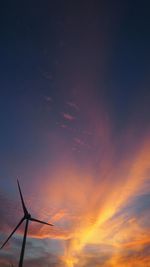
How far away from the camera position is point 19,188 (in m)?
111

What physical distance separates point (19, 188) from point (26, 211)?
18181mm

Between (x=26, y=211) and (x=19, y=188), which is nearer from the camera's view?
(x=19, y=188)

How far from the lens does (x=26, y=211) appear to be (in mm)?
122375

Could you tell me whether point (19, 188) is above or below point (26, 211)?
above
